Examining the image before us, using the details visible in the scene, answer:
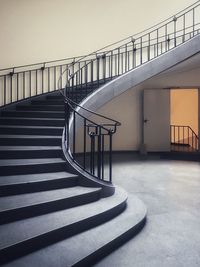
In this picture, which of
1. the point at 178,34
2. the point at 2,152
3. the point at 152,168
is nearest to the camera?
the point at 2,152

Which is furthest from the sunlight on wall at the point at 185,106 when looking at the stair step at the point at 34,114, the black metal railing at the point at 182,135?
the stair step at the point at 34,114

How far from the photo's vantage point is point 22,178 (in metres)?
3.45

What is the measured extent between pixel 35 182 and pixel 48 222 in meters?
0.71

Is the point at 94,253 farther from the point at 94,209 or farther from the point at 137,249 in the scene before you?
the point at 94,209

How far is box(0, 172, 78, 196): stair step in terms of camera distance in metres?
3.17

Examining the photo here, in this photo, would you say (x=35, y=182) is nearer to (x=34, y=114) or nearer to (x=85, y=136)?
(x=85, y=136)

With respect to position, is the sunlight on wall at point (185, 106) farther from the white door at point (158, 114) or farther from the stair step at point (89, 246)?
the stair step at point (89, 246)

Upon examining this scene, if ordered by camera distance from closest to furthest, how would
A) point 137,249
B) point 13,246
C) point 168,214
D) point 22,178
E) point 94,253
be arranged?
point 13,246 < point 94,253 < point 137,249 < point 22,178 < point 168,214

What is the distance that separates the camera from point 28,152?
4.12 metres

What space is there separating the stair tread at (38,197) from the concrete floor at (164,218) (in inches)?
33.8

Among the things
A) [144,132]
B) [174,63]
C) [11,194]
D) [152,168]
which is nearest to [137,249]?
[11,194]

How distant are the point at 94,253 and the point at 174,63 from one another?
5048 mm

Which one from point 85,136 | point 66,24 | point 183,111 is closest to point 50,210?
point 85,136

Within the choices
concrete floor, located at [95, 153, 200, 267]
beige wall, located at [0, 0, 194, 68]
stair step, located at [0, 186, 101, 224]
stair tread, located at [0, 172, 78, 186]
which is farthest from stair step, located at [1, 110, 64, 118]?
stair step, located at [0, 186, 101, 224]
